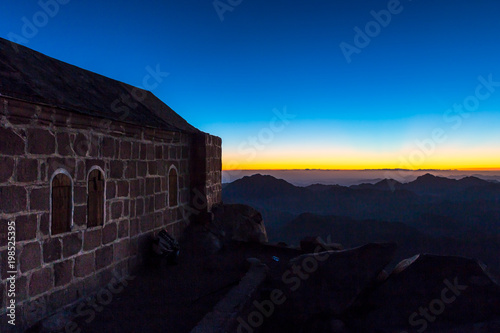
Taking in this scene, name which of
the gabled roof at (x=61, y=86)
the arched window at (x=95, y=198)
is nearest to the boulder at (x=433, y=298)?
the arched window at (x=95, y=198)

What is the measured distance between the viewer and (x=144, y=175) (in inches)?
346

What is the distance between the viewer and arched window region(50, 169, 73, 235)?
18.8 ft

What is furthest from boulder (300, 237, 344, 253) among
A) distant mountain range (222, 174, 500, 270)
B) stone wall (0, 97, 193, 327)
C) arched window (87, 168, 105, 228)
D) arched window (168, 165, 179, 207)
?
distant mountain range (222, 174, 500, 270)

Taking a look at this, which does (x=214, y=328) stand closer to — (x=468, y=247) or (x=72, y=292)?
(x=72, y=292)

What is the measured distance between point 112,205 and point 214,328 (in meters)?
3.94

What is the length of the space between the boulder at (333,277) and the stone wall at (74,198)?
4303mm

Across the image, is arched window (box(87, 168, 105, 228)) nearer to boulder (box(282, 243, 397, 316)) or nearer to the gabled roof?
the gabled roof

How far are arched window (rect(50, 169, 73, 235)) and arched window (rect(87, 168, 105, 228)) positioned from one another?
56 cm

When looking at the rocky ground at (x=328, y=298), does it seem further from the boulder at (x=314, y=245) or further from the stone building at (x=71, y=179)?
the boulder at (x=314, y=245)

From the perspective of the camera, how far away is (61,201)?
590 centimetres

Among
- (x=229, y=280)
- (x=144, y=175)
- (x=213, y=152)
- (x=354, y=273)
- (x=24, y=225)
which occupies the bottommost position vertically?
(x=229, y=280)

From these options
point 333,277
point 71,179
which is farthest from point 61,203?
point 333,277

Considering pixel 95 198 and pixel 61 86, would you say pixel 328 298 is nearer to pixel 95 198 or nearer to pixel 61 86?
pixel 95 198

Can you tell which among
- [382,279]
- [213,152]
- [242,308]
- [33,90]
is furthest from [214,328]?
[213,152]
